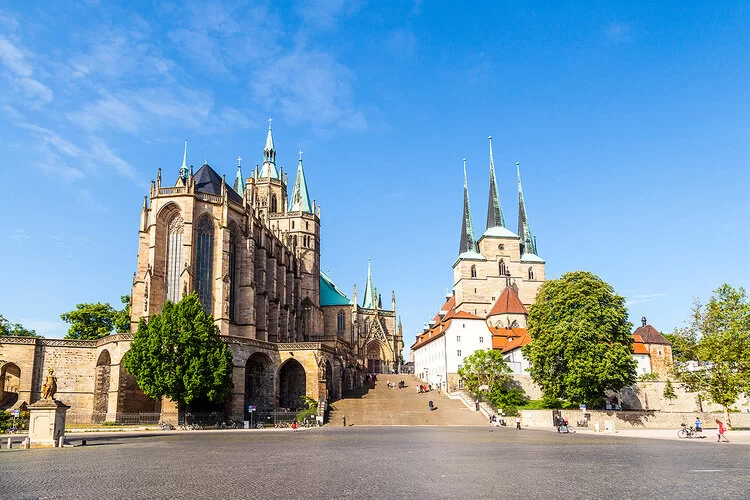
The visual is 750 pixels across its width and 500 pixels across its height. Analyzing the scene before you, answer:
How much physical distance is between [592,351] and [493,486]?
35.3m

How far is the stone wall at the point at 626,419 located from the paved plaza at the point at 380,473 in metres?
22.5

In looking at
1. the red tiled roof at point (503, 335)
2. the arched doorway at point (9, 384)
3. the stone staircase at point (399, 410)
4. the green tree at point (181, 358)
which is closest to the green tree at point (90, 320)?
the arched doorway at point (9, 384)

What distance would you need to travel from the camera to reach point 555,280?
5138cm

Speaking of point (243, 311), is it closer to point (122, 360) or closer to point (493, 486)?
point (122, 360)

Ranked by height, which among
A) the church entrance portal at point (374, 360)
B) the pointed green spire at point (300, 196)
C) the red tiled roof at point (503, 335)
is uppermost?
the pointed green spire at point (300, 196)

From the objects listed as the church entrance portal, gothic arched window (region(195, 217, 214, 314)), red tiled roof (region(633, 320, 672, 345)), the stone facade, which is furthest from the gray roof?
red tiled roof (region(633, 320, 672, 345))

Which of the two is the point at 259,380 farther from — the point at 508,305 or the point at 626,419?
the point at 508,305

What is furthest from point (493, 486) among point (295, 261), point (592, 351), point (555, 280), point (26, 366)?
point (295, 261)

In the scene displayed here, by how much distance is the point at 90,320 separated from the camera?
64500 mm

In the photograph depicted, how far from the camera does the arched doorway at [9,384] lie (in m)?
48.6

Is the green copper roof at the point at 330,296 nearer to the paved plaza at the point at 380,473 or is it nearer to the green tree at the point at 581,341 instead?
the green tree at the point at 581,341

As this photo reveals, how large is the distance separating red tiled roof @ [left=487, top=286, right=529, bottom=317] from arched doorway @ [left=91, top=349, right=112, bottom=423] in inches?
1986

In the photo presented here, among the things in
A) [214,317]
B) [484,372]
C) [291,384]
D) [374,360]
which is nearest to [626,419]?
[484,372]

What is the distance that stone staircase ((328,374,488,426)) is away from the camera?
5000cm
